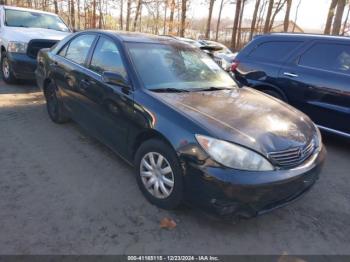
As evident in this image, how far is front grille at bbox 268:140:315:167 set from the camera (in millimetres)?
2783

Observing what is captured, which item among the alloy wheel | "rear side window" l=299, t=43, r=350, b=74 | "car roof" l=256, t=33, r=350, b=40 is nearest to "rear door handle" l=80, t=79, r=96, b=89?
the alloy wheel

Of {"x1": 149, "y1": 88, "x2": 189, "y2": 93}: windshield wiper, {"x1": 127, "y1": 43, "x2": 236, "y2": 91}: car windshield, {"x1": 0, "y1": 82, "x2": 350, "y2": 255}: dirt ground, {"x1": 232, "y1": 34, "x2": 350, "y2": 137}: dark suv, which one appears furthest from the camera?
{"x1": 232, "y1": 34, "x2": 350, "y2": 137}: dark suv

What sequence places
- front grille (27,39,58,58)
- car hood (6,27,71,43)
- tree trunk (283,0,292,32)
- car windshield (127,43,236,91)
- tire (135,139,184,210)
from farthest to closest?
tree trunk (283,0,292,32)
car hood (6,27,71,43)
front grille (27,39,58,58)
car windshield (127,43,236,91)
tire (135,139,184,210)

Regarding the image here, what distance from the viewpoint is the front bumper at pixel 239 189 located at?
2.61m

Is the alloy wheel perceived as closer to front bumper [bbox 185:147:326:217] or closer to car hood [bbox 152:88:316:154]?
front bumper [bbox 185:147:326:217]

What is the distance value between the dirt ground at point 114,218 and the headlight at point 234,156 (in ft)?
2.31

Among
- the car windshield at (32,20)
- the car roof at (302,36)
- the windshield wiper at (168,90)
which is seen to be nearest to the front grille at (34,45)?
the car windshield at (32,20)

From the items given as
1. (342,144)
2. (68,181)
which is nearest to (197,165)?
(68,181)

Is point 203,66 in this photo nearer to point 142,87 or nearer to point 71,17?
point 142,87

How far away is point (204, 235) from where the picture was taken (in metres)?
2.92

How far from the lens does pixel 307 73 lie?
17.1ft

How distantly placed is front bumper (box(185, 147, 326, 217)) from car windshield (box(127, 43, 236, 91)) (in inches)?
48.0

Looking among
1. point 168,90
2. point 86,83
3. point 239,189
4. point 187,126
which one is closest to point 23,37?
point 86,83

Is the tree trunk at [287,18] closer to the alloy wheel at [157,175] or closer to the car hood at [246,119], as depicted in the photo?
the car hood at [246,119]
